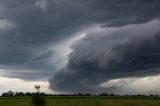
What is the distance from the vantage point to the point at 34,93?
4850 centimetres

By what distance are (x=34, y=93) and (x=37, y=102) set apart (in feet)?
4.71

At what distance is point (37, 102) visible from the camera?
48188 millimetres
